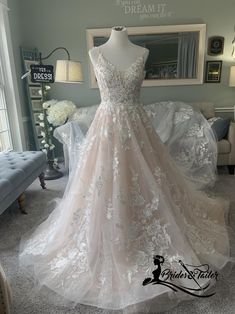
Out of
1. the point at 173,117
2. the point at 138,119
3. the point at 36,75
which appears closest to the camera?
the point at 138,119

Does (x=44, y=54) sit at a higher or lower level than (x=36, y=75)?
higher

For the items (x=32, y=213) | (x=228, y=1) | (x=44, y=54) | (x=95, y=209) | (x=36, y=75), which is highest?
(x=228, y=1)

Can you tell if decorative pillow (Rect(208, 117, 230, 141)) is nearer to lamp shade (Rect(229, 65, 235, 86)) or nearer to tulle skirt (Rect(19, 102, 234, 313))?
lamp shade (Rect(229, 65, 235, 86))

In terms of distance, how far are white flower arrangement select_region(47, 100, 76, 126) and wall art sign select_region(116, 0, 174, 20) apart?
5.12ft

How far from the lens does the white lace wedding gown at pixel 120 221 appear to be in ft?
4.33

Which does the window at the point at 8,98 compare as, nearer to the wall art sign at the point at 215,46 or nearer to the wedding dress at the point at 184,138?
the wedding dress at the point at 184,138

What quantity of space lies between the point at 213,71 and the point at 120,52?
2497 millimetres

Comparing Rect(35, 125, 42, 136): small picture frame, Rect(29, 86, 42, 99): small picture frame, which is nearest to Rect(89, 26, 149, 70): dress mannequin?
Rect(29, 86, 42, 99): small picture frame

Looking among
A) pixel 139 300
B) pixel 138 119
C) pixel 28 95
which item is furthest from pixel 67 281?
pixel 28 95

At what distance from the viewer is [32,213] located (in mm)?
2307

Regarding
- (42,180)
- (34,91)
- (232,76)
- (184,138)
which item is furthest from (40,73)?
(232,76)

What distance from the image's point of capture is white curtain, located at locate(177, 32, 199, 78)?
346 centimetres

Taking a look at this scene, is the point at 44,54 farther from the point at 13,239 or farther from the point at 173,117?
the point at 13,239

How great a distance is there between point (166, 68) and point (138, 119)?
2.37m
